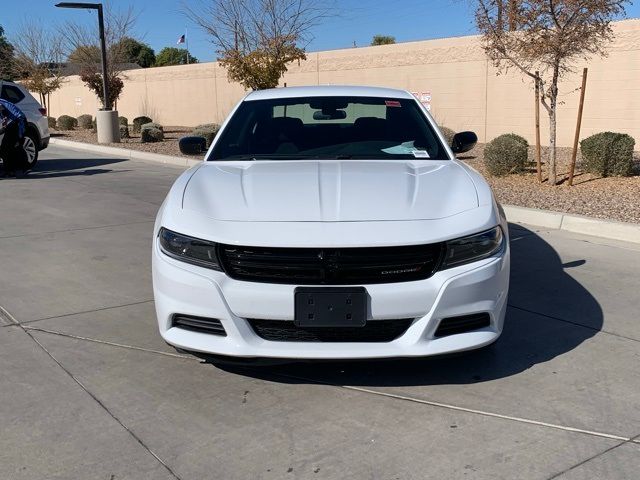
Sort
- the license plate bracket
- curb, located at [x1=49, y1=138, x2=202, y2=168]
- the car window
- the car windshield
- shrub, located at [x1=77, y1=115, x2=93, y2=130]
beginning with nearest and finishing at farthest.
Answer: the license plate bracket, the car windshield, the car window, curb, located at [x1=49, y1=138, x2=202, y2=168], shrub, located at [x1=77, y1=115, x2=93, y2=130]

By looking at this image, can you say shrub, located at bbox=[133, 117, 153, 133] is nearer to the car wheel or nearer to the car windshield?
the car wheel

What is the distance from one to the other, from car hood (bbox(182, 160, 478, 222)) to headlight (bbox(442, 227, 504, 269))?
174 millimetres

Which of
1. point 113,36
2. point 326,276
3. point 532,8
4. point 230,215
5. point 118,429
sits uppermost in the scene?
point 113,36

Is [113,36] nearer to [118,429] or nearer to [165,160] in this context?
[165,160]

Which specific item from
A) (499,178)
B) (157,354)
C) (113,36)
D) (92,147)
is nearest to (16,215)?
(157,354)

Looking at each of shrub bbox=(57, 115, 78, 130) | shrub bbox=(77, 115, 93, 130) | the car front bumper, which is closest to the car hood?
the car front bumper

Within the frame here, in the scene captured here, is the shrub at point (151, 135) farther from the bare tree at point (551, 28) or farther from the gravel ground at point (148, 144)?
the bare tree at point (551, 28)

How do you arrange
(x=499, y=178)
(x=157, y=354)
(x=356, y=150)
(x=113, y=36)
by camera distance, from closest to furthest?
1. (x=157, y=354)
2. (x=356, y=150)
3. (x=499, y=178)
4. (x=113, y=36)

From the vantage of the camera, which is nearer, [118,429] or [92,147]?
[118,429]

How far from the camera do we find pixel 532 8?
10.0 metres

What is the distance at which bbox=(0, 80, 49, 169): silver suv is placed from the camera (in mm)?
13757

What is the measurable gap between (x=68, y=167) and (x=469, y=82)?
10688 mm

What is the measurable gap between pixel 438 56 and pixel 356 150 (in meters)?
15.3

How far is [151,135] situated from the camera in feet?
70.2
